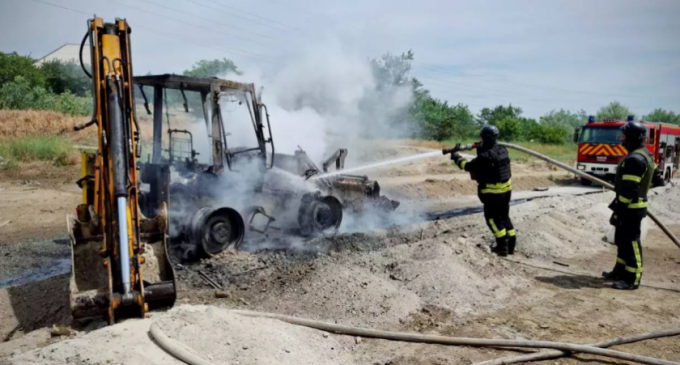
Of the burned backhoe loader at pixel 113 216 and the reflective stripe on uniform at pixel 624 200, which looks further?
the reflective stripe on uniform at pixel 624 200

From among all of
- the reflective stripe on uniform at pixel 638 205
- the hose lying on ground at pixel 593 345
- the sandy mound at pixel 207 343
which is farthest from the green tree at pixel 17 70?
the hose lying on ground at pixel 593 345

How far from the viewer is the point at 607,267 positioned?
24.7 feet

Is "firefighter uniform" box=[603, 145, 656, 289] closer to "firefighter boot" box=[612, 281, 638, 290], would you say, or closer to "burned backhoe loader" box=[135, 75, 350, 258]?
"firefighter boot" box=[612, 281, 638, 290]

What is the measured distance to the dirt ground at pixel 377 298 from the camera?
3994 mm

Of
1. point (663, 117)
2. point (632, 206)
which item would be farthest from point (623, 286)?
point (663, 117)

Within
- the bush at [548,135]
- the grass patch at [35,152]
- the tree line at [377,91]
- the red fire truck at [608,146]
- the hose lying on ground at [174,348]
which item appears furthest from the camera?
the bush at [548,135]

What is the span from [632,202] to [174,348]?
571 centimetres

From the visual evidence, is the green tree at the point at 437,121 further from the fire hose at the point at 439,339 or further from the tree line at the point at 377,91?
the fire hose at the point at 439,339

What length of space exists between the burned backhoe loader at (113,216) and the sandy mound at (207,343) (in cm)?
38

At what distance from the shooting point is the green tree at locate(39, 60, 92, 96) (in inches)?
1369

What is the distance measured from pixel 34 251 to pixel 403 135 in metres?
24.1

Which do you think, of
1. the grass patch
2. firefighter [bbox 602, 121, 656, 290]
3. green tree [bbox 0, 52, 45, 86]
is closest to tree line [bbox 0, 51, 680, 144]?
green tree [bbox 0, 52, 45, 86]

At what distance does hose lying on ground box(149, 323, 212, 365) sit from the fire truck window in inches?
669

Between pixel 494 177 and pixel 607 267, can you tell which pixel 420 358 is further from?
pixel 607 267
